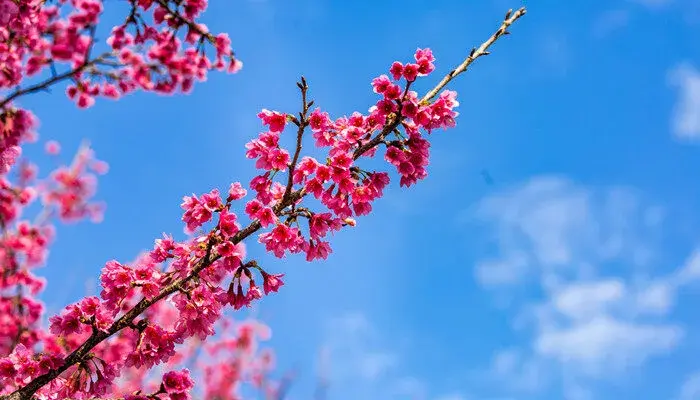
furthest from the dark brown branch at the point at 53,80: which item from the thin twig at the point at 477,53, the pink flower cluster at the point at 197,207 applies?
the thin twig at the point at 477,53

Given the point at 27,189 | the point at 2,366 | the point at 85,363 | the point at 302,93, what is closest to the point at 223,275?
the point at 85,363

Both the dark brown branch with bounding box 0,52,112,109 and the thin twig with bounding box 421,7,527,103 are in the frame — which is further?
the thin twig with bounding box 421,7,527,103

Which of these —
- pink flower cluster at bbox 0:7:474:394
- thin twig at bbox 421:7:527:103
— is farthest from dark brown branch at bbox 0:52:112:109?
thin twig at bbox 421:7:527:103

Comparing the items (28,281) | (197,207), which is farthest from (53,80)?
(28,281)

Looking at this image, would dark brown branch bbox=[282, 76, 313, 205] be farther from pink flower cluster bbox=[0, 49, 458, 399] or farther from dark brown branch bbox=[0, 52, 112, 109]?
dark brown branch bbox=[0, 52, 112, 109]

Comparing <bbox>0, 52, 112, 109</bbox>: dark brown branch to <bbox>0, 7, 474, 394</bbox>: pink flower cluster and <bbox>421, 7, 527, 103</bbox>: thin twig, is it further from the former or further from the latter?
<bbox>421, 7, 527, 103</bbox>: thin twig

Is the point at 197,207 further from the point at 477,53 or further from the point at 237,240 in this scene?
the point at 477,53

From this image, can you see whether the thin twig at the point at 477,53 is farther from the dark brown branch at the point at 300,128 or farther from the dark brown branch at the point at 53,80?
the dark brown branch at the point at 53,80

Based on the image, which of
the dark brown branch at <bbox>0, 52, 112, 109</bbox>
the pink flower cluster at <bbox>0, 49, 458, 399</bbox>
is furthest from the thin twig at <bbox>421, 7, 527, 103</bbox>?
the dark brown branch at <bbox>0, 52, 112, 109</bbox>

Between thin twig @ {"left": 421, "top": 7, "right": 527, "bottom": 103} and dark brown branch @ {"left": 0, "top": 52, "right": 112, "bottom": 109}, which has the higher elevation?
thin twig @ {"left": 421, "top": 7, "right": 527, "bottom": 103}

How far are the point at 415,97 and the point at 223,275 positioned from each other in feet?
7.65

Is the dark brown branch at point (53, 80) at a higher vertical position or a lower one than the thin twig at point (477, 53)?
lower

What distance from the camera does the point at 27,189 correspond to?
10367 mm

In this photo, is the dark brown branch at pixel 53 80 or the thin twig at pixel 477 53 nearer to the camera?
the dark brown branch at pixel 53 80
